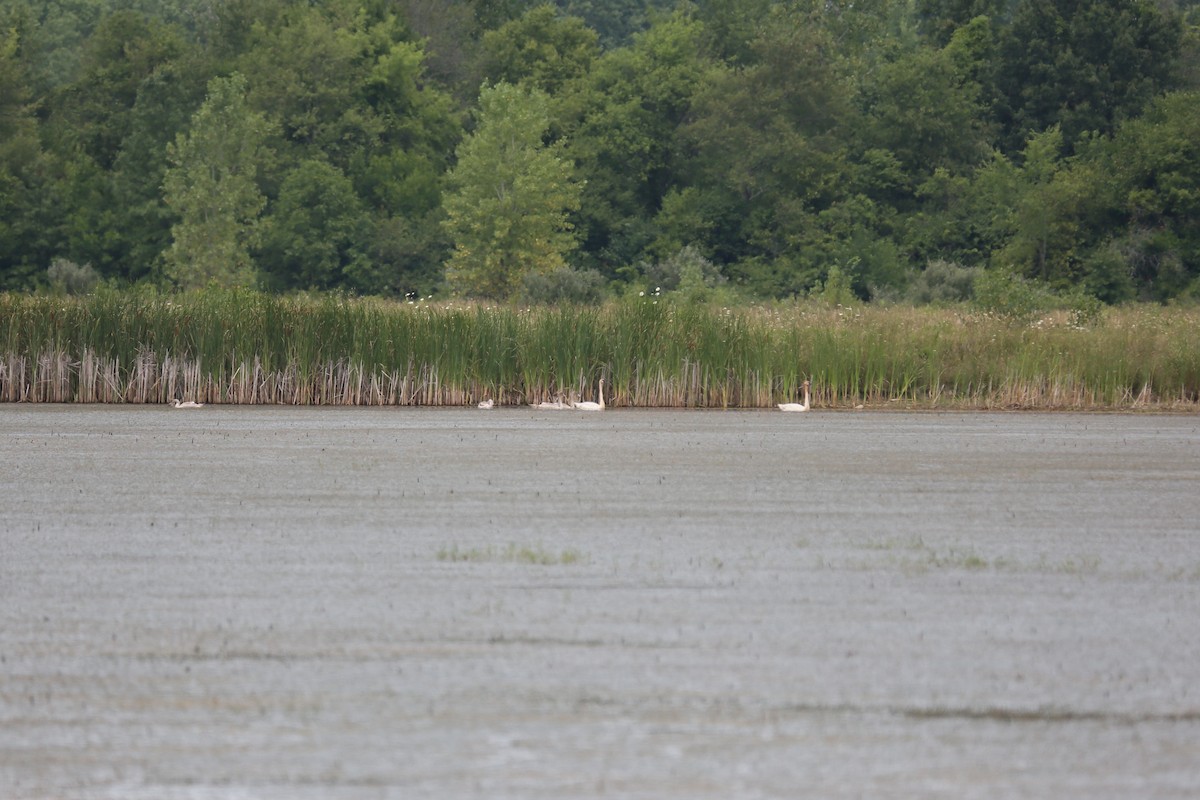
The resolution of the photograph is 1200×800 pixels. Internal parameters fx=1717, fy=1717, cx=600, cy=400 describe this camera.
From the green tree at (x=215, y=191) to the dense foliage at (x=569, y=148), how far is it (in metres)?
0.11

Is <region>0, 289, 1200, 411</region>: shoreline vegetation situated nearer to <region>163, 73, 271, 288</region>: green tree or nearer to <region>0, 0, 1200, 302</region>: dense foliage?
<region>0, 0, 1200, 302</region>: dense foliage

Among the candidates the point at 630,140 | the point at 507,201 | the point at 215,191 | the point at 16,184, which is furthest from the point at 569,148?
the point at 16,184

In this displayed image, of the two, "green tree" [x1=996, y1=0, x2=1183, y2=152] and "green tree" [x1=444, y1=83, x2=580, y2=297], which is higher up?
"green tree" [x1=996, y1=0, x2=1183, y2=152]

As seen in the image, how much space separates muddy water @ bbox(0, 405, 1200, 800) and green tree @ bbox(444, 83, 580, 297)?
47.8 meters

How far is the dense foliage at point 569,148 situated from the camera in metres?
59.1

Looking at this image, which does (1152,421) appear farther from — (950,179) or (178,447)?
(950,179)

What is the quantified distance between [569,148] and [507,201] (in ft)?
22.2

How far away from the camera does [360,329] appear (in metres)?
18.7

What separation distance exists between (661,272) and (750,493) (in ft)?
139

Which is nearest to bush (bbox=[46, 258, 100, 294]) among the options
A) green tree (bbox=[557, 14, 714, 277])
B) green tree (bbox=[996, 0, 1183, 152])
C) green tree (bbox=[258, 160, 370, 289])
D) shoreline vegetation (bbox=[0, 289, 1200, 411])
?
green tree (bbox=[258, 160, 370, 289])

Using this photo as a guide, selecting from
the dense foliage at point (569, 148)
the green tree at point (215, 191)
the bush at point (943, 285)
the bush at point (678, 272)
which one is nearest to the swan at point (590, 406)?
the bush at point (943, 285)

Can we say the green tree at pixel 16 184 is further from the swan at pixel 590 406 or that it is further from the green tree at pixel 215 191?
the swan at pixel 590 406

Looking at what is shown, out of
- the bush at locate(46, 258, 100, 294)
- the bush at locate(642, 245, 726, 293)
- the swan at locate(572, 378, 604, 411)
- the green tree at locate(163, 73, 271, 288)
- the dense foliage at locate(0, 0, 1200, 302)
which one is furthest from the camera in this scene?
the green tree at locate(163, 73, 271, 288)

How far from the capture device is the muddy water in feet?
15.5
